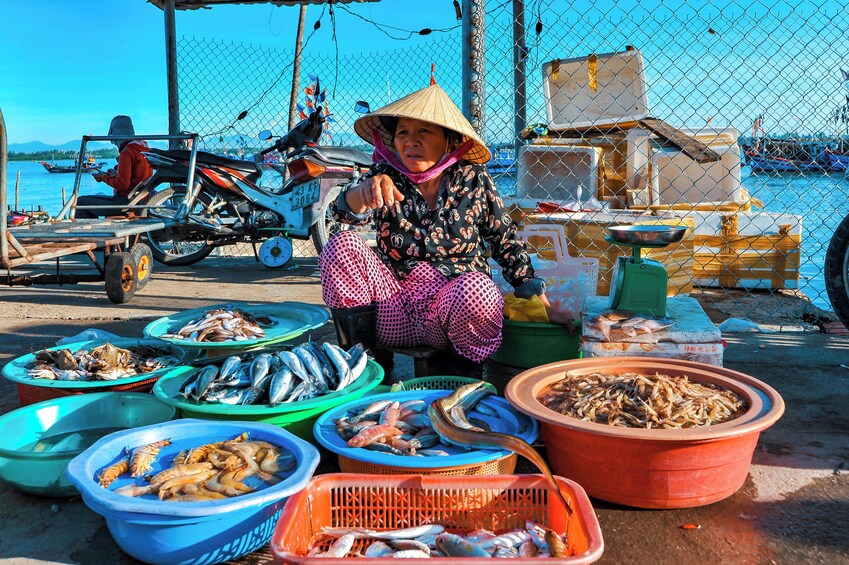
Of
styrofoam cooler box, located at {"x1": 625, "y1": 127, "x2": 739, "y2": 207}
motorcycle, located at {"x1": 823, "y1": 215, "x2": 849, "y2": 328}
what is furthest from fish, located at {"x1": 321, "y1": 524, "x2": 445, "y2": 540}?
styrofoam cooler box, located at {"x1": 625, "y1": 127, "x2": 739, "y2": 207}

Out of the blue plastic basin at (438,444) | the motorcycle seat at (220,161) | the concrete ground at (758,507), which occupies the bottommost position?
the concrete ground at (758,507)

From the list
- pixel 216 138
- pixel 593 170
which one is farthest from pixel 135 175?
pixel 593 170

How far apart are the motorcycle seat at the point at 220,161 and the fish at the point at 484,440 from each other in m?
5.97

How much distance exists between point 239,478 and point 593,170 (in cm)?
543

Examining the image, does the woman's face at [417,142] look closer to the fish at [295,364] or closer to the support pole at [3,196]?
the fish at [295,364]

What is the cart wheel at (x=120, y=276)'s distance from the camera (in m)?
5.46

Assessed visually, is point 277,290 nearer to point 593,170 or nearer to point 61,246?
point 61,246

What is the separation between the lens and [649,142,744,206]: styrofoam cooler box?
21.6 ft

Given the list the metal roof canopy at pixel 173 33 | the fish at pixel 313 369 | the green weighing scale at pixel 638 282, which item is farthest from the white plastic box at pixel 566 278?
the metal roof canopy at pixel 173 33

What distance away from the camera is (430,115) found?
117 inches

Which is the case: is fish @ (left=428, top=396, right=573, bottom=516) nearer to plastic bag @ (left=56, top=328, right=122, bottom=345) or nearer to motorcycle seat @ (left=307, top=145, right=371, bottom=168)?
plastic bag @ (left=56, top=328, right=122, bottom=345)

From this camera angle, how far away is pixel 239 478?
75.9 inches

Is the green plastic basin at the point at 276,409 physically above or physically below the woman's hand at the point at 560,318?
below

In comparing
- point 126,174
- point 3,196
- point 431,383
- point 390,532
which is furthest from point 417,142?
point 126,174
